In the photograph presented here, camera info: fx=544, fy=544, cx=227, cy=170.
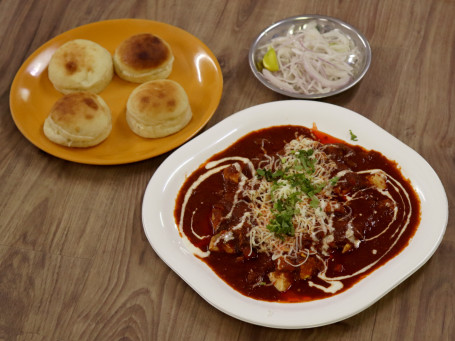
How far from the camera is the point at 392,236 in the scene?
11.0ft

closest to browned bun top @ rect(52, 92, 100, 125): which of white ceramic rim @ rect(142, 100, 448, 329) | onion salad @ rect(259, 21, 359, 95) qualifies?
white ceramic rim @ rect(142, 100, 448, 329)

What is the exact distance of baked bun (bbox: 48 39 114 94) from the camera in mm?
4191

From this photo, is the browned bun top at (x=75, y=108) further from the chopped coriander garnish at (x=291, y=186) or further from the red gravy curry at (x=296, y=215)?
the chopped coriander garnish at (x=291, y=186)

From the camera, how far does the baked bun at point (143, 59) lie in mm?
4302

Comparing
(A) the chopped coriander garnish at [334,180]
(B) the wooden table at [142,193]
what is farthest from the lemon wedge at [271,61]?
(A) the chopped coriander garnish at [334,180]

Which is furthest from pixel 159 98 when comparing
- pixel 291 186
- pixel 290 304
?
pixel 290 304

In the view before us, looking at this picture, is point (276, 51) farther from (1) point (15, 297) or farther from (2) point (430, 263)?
(1) point (15, 297)

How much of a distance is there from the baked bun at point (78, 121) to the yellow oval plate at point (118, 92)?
0.23 feet

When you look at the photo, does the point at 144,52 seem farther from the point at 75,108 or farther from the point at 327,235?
the point at 327,235

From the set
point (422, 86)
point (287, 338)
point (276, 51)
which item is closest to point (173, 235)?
point (287, 338)

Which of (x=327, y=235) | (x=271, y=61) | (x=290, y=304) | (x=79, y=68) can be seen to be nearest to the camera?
(x=290, y=304)

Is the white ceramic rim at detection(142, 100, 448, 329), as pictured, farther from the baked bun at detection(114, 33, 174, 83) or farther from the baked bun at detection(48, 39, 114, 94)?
the baked bun at detection(48, 39, 114, 94)

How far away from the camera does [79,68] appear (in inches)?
165

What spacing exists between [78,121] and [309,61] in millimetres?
1884
